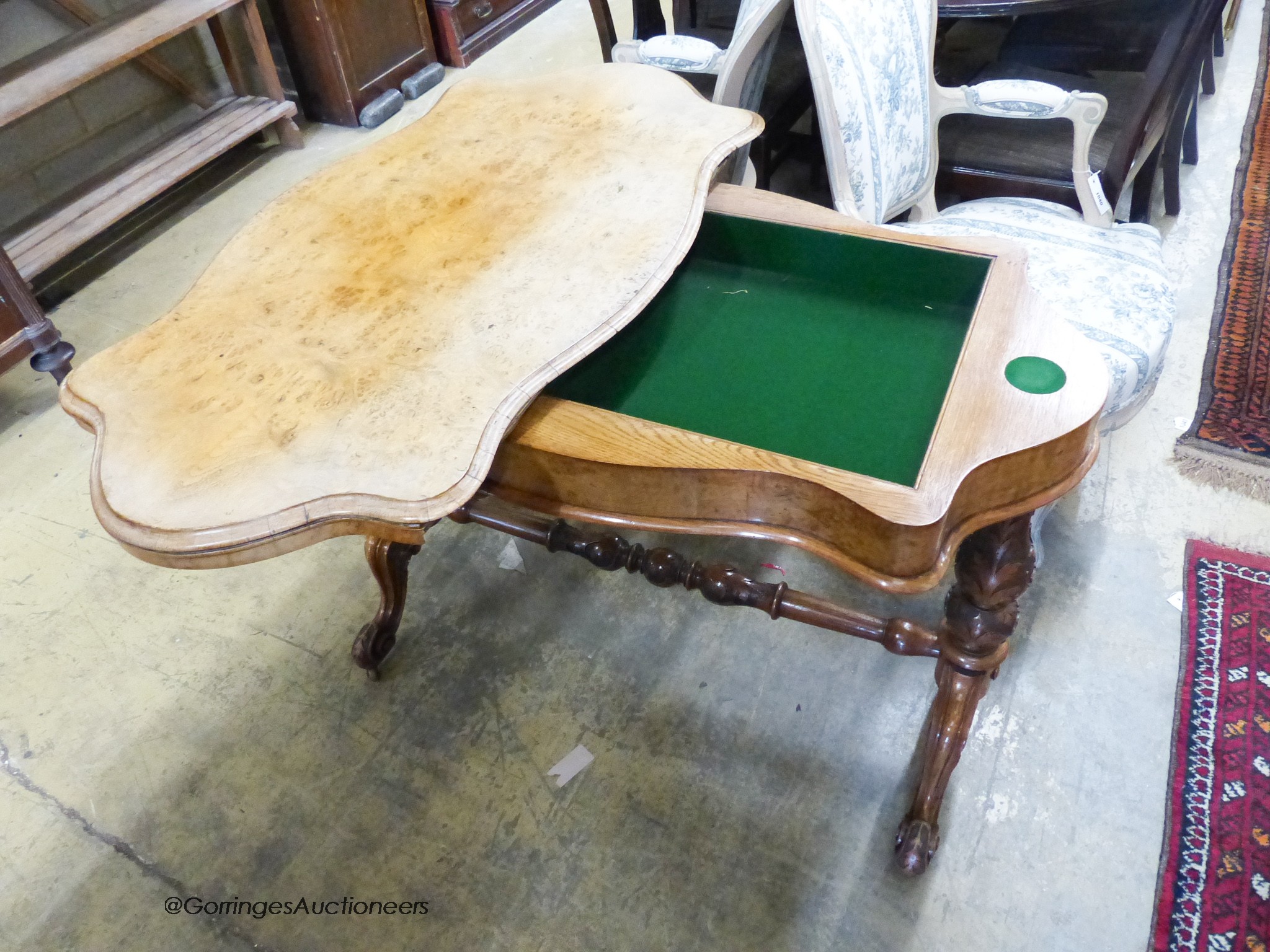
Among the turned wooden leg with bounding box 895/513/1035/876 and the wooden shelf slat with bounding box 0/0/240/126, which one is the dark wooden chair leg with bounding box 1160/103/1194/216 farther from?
the wooden shelf slat with bounding box 0/0/240/126

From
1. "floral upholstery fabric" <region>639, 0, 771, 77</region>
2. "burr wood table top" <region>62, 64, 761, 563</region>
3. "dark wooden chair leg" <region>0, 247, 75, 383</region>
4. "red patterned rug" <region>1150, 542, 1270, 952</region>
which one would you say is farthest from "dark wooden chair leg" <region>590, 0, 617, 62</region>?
"red patterned rug" <region>1150, 542, 1270, 952</region>

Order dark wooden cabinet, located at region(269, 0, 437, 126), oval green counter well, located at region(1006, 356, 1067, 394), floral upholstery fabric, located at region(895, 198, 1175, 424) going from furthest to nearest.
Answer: dark wooden cabinet, located at region(269, 0, 437, 126) → floral upholstery fabric, located at region(895, 198, 1175, 424) → oval green counter well, located at region(1006, 356, 1067, 394)

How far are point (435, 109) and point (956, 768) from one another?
1.54m

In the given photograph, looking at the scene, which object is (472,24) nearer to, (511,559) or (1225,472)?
(511,559)

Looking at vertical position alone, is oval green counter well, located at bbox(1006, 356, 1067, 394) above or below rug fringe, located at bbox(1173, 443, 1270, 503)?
above

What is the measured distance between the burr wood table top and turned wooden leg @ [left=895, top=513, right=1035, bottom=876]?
59cm

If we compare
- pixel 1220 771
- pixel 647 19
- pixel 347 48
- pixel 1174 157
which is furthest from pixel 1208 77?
pixel 347 48

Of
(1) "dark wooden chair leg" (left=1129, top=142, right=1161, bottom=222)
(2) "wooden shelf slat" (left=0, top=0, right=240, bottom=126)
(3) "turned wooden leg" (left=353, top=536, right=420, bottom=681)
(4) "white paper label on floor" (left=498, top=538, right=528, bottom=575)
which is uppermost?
(2) "wooden shelf slat" (left=0, top=0, right=240, bottom=126)

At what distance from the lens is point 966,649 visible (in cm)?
121

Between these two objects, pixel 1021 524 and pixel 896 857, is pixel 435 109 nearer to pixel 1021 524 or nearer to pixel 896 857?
pixel 1021 524

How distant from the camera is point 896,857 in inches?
52.8

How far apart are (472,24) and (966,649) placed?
381 centimetres

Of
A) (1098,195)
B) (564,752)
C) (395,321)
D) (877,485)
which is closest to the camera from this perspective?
(877,485)

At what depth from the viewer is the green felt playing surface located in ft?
3.43
